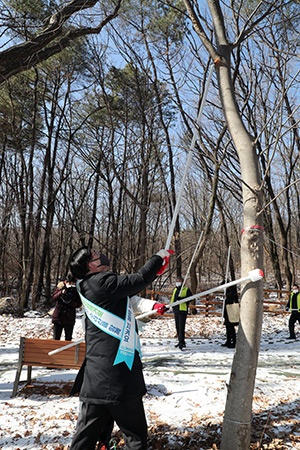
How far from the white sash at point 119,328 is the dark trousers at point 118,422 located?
0.90 feet

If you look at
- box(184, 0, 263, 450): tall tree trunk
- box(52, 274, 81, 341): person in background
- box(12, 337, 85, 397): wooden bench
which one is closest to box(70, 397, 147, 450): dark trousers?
box(184, 0, 263, 450): tall tree trunk

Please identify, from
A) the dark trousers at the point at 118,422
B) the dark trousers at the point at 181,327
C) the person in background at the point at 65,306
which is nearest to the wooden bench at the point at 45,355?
the person in background at the point at 65,306

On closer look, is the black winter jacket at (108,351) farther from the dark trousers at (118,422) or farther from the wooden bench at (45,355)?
the wooden bench at (45,355)

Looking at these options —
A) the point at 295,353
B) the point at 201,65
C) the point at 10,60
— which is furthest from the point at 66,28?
the point at 295,353

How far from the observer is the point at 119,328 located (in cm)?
255

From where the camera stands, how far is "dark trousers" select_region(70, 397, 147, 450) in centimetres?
242

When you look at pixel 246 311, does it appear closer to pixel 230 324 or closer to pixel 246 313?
pixel 246 313

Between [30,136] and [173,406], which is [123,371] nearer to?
[173,406]

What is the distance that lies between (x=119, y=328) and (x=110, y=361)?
0.23 m

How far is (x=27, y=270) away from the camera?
16141 mm

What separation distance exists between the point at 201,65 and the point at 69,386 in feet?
38.9

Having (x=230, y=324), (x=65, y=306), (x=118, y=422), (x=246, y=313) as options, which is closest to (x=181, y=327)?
(x=230, y=324)

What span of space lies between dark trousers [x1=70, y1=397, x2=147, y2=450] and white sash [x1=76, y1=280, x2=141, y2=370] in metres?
0.28

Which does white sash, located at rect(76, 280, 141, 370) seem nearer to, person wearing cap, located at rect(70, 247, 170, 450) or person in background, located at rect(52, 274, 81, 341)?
person wearing cap, located at rect(70, 247, 170, 450)
